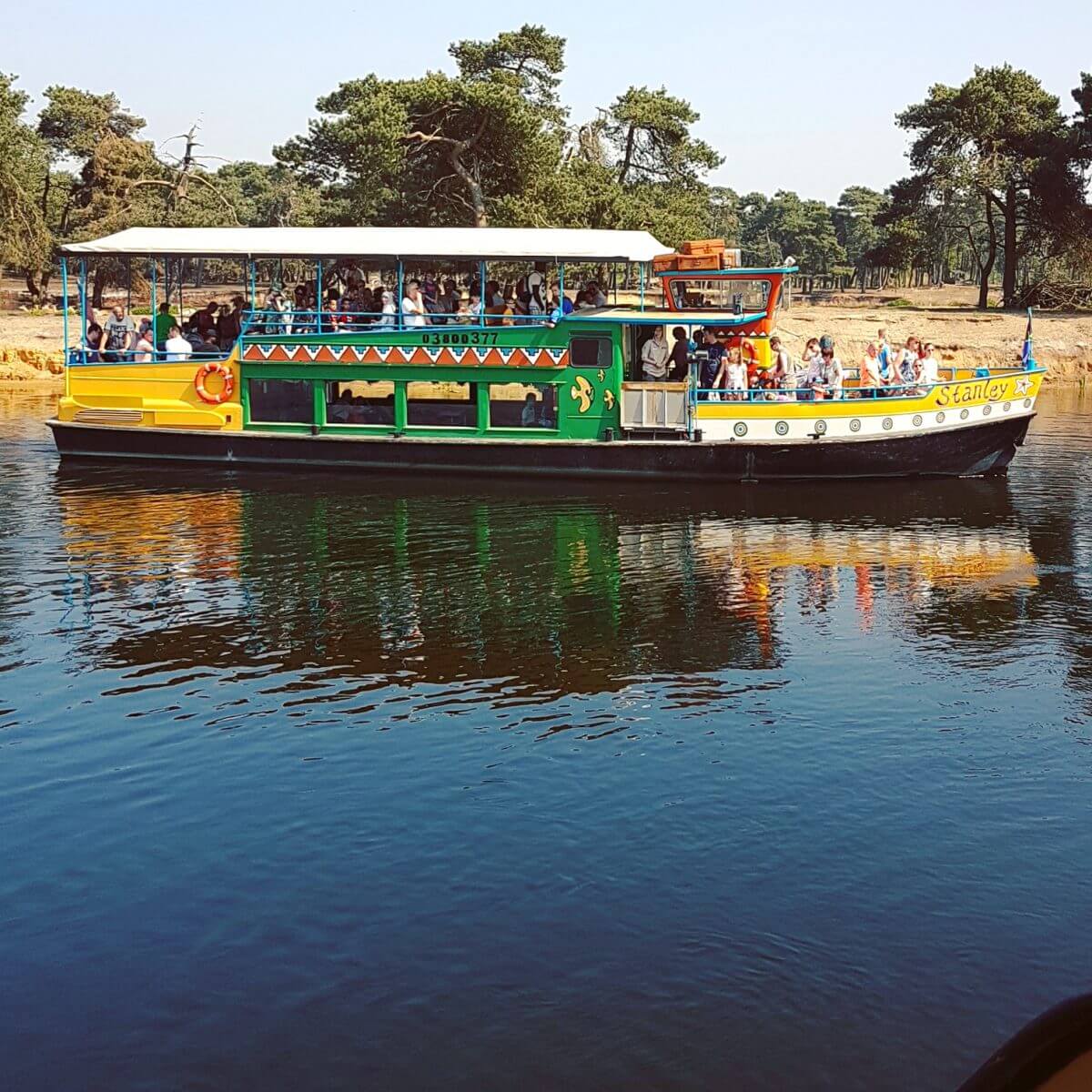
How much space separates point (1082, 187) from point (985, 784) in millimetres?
64785

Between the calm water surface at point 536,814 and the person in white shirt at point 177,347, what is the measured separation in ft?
29.7

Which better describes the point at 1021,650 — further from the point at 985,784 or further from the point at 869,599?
the point at 985,784

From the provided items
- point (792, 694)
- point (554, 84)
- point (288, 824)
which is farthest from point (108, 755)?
point (554, 84)

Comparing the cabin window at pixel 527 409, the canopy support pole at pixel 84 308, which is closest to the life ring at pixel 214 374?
the canopy support pole at pixel 84 308

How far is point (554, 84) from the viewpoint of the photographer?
213ft

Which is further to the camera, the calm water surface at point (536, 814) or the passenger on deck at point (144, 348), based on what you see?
the passenger on deck at point (144, 348)

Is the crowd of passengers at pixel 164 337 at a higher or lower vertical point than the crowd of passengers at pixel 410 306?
lower

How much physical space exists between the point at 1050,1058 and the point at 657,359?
90.7ft

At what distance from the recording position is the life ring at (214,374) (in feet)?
105

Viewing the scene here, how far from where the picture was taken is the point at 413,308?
103ft

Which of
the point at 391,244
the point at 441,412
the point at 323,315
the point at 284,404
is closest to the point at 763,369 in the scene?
the point at 441,412

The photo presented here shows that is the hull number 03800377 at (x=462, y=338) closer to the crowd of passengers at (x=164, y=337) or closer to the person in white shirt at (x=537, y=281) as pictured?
the person in white shirt at (x=537, y=281)

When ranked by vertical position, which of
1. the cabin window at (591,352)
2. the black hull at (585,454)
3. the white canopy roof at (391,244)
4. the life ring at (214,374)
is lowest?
the black hull at (585,454)

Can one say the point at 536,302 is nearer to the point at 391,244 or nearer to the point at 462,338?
the point at 462,338
